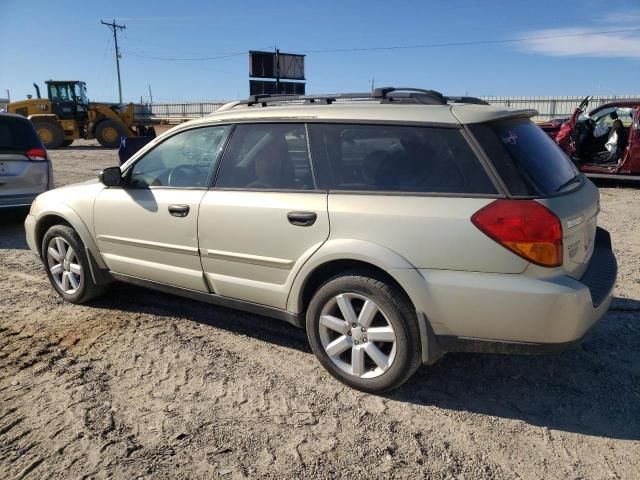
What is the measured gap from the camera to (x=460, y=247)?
8.92ft

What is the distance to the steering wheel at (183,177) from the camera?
3830 millimetres

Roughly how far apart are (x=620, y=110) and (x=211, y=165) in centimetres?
1086

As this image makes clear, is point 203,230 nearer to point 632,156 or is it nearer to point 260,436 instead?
point 260,436

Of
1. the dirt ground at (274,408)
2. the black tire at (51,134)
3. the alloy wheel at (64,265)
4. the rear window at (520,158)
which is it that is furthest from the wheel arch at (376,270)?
the black tire at (51,134)

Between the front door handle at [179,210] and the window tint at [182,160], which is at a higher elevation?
the window tint at [182,160]

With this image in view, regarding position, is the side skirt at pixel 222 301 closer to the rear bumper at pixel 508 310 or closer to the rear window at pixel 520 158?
the rear bumper at pixel 508 310

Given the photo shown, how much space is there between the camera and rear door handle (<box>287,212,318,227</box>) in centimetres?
317

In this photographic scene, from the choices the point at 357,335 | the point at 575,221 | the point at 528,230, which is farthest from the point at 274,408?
the point at 575,221

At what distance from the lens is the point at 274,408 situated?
9.89ft

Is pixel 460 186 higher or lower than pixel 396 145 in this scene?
lower

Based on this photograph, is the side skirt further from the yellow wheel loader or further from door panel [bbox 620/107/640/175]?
the yellow wheel loader

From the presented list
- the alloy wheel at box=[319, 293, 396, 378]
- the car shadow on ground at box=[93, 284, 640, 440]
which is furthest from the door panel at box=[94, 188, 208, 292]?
the alloy wheel at box=[319, 293, 396, 378]

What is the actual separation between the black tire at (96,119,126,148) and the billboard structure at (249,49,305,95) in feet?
23.2

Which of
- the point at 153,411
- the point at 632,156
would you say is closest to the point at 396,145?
the point at 153,411
